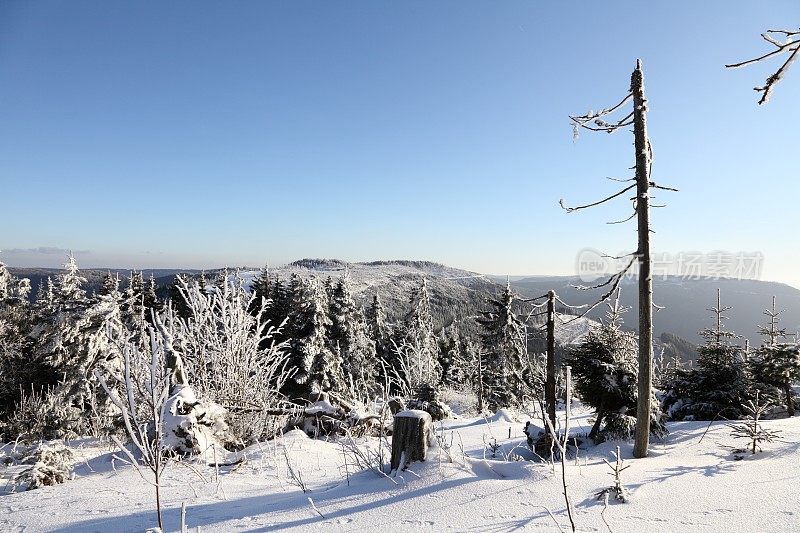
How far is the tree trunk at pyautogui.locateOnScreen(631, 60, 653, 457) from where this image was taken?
699cm

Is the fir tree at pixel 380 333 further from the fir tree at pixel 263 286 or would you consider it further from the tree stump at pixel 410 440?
the tree stump at pixel 410 440

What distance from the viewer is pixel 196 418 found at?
21.6ft

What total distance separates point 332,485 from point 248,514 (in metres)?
1.14

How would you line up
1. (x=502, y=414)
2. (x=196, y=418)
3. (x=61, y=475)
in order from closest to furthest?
(x=61, y=475), (x=196, y=418), (x=502, y=414)

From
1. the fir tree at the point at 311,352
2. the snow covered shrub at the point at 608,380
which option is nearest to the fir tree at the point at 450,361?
the fir tree at the point at 311,352

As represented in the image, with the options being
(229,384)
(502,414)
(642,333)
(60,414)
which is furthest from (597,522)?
(60,414)

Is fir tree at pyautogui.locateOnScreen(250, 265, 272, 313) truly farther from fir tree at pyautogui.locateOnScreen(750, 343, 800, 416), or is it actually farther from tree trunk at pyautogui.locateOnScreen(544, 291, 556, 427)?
fir tree at pyautogui.locateOnScreen(750, 343, 800, 416)

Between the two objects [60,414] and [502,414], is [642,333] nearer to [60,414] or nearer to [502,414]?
[502,414]

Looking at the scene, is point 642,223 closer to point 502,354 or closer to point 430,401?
point 430,401

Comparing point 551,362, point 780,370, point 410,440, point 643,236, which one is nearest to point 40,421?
point 410,440

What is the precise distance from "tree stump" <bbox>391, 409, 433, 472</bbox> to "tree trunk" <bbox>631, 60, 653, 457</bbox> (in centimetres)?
471

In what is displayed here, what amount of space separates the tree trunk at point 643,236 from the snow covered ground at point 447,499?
4.63ft

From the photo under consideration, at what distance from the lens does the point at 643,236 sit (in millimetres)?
7086

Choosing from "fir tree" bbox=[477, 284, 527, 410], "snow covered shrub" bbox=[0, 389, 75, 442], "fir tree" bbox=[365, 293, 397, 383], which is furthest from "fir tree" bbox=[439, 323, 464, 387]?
"snow covered shrub" bbox=[0, 389, 75, 442]
